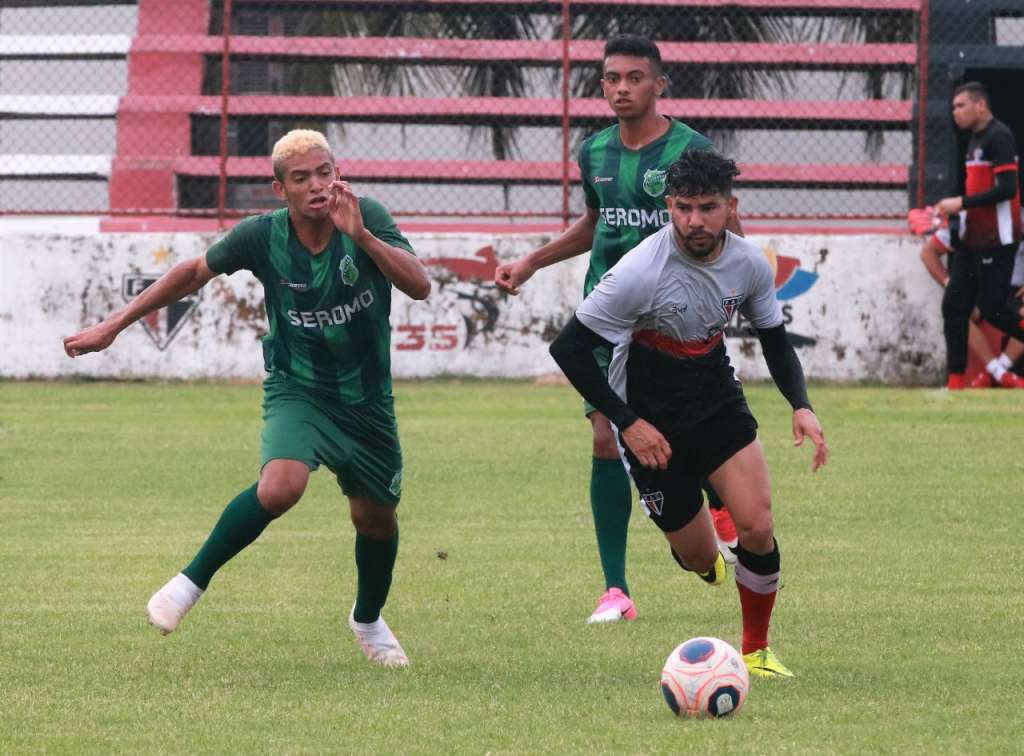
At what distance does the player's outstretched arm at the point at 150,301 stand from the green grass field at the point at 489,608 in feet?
3.53

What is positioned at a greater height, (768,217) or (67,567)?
(768,217)

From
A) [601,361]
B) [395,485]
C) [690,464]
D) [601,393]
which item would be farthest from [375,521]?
[601,361]

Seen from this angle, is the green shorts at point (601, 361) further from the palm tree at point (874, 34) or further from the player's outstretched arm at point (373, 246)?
the palm tree at point (874, 34)

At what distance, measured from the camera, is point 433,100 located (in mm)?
21078

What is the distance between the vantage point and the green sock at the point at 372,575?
6719 millimetres

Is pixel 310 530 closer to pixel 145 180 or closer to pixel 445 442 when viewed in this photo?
pixel 445 442

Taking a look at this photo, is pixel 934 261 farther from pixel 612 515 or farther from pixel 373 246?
pixel 373 246

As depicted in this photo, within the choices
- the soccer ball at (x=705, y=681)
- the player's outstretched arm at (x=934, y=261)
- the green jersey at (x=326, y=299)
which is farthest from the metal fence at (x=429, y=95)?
the soccer ball at (x=705, y=681)

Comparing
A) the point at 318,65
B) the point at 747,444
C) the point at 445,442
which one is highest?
the point at 318,65

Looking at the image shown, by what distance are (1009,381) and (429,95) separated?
7522mm

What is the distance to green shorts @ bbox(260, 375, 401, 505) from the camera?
6551 millimetres

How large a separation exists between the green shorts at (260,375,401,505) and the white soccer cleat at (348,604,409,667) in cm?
44

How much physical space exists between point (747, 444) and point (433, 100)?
15.0 metres

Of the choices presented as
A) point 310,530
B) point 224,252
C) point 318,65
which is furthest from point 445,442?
point 318,65
